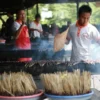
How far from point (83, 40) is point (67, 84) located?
4.36ft

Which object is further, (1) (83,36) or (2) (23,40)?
(2) (23,40)

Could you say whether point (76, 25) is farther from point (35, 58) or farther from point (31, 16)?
point (31, 16)

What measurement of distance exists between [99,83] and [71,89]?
1.01 metres

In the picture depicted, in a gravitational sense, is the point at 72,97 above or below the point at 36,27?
below

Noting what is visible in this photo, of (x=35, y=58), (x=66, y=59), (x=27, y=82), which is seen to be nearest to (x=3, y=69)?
(x=35, y=58)

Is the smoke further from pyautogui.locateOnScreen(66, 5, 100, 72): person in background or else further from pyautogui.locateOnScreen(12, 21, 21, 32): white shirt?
pyautogui.locateOnScreen(12, 21, 21, 32): white shirt

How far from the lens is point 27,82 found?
145cm

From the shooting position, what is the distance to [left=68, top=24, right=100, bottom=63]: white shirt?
105 inches

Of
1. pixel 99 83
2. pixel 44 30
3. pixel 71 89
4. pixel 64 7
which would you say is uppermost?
pixel 64 7

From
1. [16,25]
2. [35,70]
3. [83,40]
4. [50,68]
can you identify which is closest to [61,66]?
[50,68]

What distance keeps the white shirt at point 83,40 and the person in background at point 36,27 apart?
76 cm

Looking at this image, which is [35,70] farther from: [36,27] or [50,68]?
[36,27]

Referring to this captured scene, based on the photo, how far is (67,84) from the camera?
1403mm

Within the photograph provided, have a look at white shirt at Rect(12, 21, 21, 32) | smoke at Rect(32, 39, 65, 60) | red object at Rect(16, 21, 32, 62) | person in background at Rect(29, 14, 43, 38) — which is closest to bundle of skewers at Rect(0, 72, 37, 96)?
smoke at Rect(32, 39, 65, 60)
